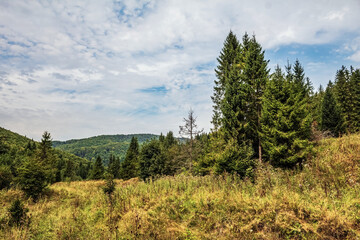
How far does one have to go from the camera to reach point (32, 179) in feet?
41.1

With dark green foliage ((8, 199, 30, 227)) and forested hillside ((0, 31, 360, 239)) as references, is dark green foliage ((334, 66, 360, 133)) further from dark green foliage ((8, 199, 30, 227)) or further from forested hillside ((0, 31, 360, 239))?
dark green foliage ((8, 199, 30, 227))

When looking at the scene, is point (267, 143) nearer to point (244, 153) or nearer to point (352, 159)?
point (244, 153)

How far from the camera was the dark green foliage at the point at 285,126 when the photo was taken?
1080 centimetres

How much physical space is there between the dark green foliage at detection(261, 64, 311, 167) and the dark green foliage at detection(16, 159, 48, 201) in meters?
17.0

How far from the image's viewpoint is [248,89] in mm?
15492

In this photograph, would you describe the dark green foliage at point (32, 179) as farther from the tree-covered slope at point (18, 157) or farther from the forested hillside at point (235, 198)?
the tree-covered slope at point (18, 157)

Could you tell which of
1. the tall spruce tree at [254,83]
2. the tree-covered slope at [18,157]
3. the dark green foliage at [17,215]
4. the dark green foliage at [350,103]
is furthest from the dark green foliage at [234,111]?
the dark green foliage at [350,103]

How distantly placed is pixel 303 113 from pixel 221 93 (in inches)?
482

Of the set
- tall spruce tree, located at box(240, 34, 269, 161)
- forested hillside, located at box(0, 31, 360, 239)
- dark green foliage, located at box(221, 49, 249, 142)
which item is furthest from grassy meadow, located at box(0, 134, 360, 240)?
tall spruce tree, located at box(240, 34, 269, 161)

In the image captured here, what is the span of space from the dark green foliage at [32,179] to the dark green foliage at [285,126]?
1697 centimetres

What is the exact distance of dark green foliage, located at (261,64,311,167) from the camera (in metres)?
10.8

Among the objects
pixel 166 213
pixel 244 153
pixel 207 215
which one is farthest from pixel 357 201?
pixel 244 153

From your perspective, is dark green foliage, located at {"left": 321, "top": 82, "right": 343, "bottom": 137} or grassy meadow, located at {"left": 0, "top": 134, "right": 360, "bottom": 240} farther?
dark green foliage, located at {"left": 321, "top": 82, "right": 343, "bottom": 137}

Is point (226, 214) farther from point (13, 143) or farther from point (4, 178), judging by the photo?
point (13, 143)
